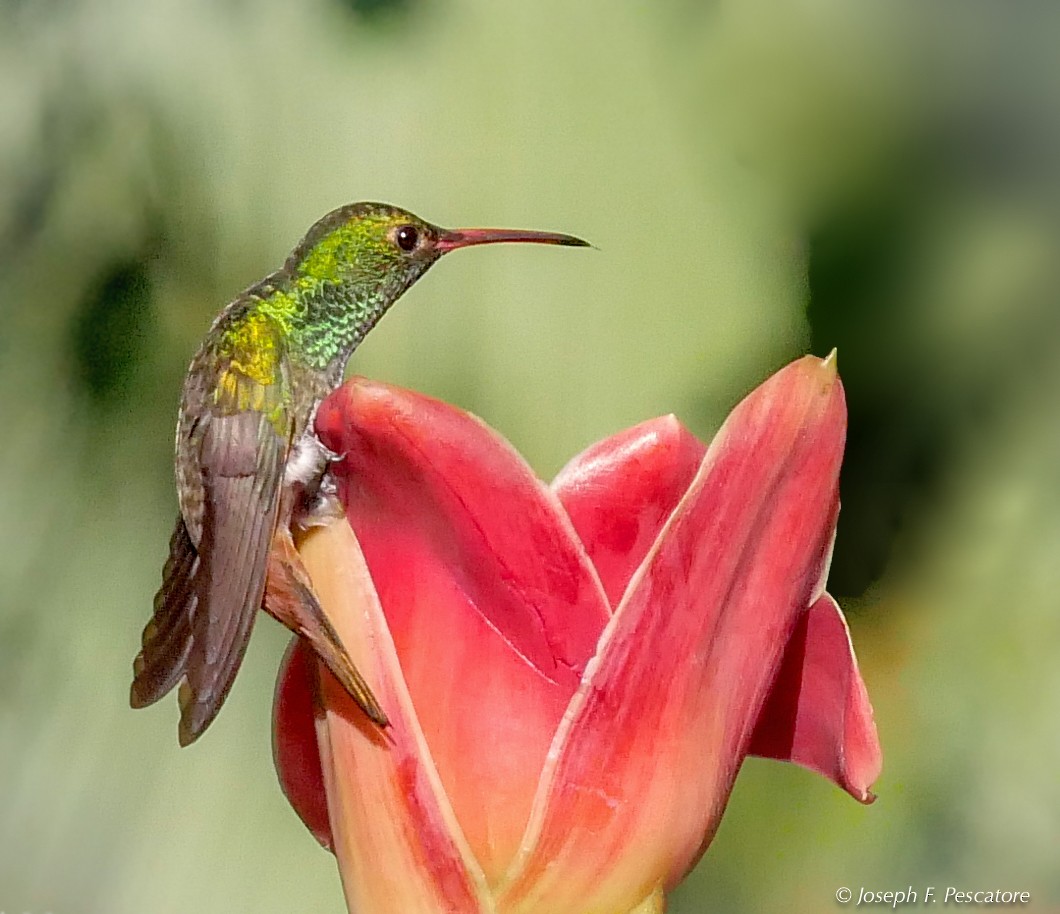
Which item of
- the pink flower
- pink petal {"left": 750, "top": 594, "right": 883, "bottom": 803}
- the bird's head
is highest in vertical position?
the bird's head

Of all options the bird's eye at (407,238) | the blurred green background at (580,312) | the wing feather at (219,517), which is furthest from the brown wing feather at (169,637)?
the blurred green background at (580,312)

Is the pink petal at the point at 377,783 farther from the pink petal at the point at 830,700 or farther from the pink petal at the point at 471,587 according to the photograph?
the pink petal at the point at 830,700

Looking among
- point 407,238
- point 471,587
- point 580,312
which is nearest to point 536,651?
point 471,587

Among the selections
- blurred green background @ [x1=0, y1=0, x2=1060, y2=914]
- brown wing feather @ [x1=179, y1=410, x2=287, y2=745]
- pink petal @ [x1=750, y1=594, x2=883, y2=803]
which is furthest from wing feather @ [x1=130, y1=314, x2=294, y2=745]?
blurred green background @ [x1=0, y1=0, x2=1060, y2=914]

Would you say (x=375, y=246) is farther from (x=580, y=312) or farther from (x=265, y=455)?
(x=580, y=312)

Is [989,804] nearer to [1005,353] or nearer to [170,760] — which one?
[1005,353]

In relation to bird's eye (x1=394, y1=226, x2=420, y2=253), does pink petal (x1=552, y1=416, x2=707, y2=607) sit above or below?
below

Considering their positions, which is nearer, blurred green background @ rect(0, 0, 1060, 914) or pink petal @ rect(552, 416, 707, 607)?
pink petal @ rect(552, 416, 707, 607)

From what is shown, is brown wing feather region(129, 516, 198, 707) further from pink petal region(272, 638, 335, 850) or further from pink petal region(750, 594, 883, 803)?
pink petal region(750, 594, 883, 803)
